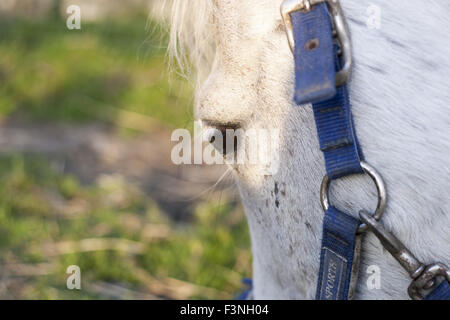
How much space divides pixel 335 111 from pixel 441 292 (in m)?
0.30

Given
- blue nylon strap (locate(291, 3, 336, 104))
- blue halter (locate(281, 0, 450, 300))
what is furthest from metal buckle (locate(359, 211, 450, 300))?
blue nylon strap (locate(291, 3, 336, 104))

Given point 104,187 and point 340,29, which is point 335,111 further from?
point 104,187

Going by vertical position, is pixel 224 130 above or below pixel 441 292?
above

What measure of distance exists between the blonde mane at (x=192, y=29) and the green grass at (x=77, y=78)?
7.89ft

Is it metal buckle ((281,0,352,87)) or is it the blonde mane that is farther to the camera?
the blonde mane

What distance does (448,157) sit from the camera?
76cm

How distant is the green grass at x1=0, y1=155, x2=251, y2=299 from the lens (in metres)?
2.20

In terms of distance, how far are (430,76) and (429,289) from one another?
0.31 metres

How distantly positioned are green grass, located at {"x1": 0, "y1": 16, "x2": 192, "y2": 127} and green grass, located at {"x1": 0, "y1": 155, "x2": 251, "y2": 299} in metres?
1.13

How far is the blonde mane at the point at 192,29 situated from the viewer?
108cm

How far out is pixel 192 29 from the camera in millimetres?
1171

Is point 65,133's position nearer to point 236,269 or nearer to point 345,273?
point 236,269

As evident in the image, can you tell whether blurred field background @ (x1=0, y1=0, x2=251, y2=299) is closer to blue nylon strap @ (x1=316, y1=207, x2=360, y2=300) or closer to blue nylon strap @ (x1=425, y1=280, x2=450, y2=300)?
blue nylon strap @ (x1=316, y1=207, x2=360, y2=300)

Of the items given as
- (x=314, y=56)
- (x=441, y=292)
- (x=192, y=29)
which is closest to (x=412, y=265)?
(x=441, y=292)
